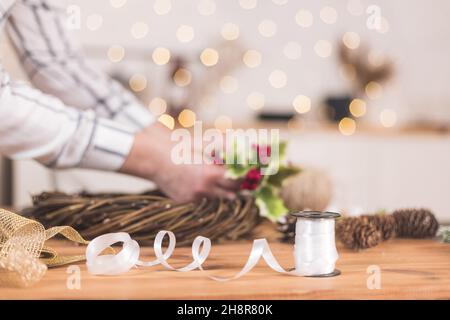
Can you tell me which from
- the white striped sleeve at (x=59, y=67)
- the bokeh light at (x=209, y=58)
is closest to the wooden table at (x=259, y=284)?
the white striped sleeve at (x=59, y=67)

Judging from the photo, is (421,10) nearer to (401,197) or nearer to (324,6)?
(324,6)

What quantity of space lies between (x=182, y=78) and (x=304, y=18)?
2.38 ft

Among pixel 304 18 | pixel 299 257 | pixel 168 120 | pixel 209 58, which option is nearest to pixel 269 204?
pixel 299 257

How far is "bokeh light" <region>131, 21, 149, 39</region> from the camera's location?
10.2 feet

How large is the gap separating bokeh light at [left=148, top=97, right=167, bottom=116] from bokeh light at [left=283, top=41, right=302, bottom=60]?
683mm

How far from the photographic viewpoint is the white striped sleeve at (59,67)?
1.26 metres

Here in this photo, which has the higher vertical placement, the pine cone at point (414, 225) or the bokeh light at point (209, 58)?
the bokeh light at point (209, 58)

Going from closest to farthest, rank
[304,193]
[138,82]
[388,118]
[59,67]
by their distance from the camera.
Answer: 1. [304,193]
2. [59,67]
3. [138,82]
4. [388,118]

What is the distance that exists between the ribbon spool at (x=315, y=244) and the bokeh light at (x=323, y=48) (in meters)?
2.65

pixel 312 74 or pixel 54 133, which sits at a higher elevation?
pixel 312 74

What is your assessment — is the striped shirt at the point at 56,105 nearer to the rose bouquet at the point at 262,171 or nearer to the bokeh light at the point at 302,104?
the rose bouquet at the point at 262,171

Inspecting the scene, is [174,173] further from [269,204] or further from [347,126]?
[347,126]

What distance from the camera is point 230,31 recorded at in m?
3.17
